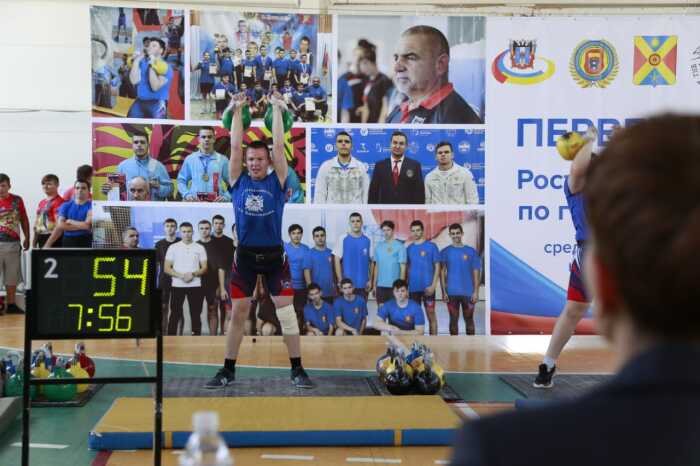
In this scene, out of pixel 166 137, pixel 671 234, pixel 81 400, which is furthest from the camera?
pixel 166 137

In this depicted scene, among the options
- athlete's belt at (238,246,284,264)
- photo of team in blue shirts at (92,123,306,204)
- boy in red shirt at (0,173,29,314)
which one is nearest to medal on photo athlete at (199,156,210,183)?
photo of team in blue shirts at (92,123,306,204)

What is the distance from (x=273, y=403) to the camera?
4.81 metres

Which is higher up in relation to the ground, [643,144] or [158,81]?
[158,81]

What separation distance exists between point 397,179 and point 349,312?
1.11 metres

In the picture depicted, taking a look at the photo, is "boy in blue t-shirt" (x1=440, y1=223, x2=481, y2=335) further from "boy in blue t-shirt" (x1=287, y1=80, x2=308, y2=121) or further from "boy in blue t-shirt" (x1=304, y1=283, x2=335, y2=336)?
"boy in blue t-shirt" (x1=287, y1=80, x2=308, y2=121)

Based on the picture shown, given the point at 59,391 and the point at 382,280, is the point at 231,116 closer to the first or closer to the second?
the point at 382,280

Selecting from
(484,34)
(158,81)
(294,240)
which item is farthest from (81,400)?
(484,34)

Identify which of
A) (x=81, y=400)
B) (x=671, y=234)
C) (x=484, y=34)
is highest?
(x=484, y=34)

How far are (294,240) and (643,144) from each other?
6.01 meters

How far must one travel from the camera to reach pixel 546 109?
6.82 meters

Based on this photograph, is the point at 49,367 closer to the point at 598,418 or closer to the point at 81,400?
the point at 81,400

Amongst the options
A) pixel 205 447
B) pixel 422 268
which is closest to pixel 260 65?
pixel 422 268

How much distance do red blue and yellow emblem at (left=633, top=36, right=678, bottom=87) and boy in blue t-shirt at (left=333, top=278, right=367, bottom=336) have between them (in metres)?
2.80

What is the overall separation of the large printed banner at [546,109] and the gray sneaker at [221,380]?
2.27 m
